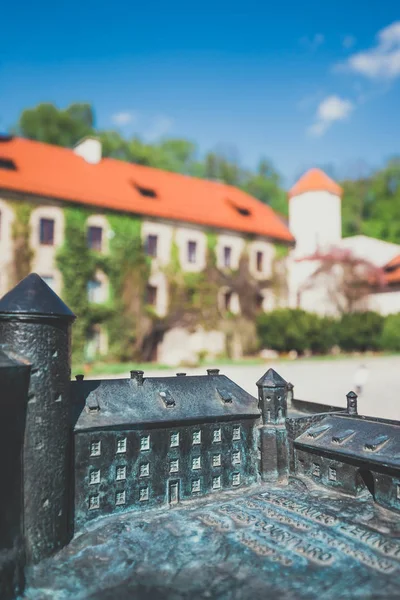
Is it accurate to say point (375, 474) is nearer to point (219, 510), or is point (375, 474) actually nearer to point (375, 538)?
point (375, 538)

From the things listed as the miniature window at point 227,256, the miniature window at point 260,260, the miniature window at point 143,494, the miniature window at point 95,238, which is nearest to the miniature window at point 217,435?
the miniature window at point 143,494

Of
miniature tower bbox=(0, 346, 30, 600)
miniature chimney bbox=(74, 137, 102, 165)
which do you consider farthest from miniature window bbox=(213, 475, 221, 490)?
miniature chimney bbox=(74, 137, 102, 165)

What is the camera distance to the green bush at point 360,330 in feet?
112

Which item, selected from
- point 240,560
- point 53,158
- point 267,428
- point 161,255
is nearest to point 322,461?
point 267,428

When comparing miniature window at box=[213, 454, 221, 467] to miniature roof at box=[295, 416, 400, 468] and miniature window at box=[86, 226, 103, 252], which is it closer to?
miniature roof at box=[295, 416, 400, 468]

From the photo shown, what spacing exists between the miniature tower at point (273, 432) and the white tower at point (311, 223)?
97.8 ft

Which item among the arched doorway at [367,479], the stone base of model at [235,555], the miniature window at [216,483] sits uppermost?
the arched doorway at [367,479]

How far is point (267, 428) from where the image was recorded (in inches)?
348

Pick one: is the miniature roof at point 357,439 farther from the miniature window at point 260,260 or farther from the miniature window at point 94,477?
the miniature window at point 260,260

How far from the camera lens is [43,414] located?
22.0ft

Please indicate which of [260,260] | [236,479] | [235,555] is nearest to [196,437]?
[236,479]

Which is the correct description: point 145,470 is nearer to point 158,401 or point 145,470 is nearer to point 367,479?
point 158,401

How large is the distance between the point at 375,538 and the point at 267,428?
8.93 ft

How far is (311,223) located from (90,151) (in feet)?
59.1
